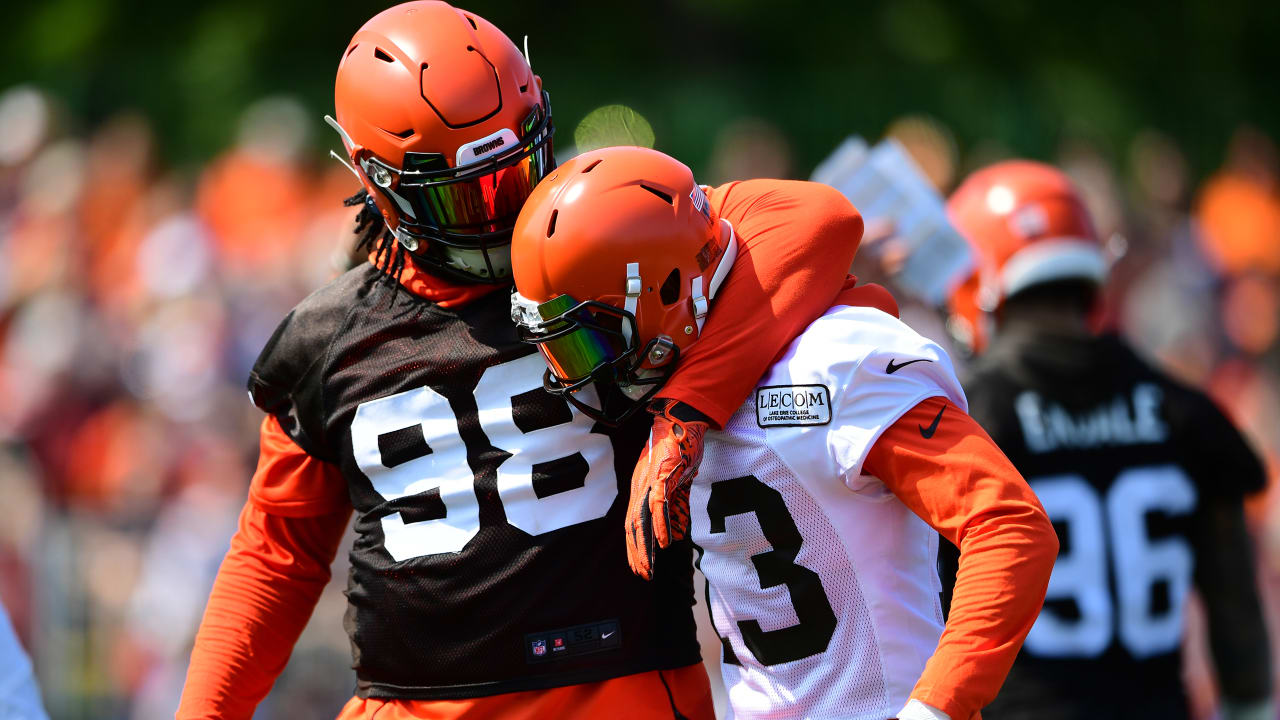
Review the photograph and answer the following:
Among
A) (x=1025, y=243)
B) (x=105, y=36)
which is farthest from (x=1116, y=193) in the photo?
(x=105, y=36)

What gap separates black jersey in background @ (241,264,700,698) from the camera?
289 cm

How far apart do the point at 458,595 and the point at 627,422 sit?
19.6 inches

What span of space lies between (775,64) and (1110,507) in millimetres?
9562

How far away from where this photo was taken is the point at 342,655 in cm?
733

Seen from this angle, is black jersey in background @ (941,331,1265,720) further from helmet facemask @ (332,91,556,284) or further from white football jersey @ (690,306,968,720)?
helmet facemask @ (332,91,556,284)

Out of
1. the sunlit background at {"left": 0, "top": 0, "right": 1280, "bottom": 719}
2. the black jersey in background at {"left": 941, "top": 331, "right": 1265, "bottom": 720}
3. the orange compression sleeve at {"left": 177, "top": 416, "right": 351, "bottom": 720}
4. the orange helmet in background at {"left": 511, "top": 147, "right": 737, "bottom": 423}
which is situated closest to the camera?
the orange helmet in background at {"left": 511, "top": 147, "right": 737, "bottom": 423}

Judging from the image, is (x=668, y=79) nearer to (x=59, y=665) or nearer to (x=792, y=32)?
(x=792, y=32)

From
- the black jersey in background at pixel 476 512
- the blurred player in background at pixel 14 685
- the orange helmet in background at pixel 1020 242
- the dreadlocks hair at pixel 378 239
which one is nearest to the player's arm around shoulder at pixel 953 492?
the black jersey in background at pixel 476 512

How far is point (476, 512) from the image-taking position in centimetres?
294

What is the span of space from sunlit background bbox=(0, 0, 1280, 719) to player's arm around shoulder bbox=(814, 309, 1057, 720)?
491 cm

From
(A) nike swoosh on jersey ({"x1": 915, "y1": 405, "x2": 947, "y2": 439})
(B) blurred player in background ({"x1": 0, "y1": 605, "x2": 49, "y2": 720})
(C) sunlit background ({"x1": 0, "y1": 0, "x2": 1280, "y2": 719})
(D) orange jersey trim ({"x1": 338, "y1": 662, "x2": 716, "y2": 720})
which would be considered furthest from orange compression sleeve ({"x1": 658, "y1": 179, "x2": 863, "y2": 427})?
(C) sunlit background ({"x1": 0, "y1": 0, "x2": 1280, "y2": 719})

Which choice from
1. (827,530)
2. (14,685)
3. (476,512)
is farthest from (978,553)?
(14,685)

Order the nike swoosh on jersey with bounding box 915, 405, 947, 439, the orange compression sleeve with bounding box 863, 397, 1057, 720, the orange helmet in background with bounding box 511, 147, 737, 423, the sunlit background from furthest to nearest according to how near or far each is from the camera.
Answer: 1. the sunlit background
2. the orange helmet in background with bounding box 511, 147, 737, 423
3. the nike swoosh on jersey with bounding box 915, 405, 947, 439
4. the orange compression sleeve with bounding box 863, 397, 1057, 720

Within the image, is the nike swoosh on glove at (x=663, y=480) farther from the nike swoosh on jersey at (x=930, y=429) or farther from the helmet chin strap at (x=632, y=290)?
the nike swoosh on jersey at (x=930, y=429)
